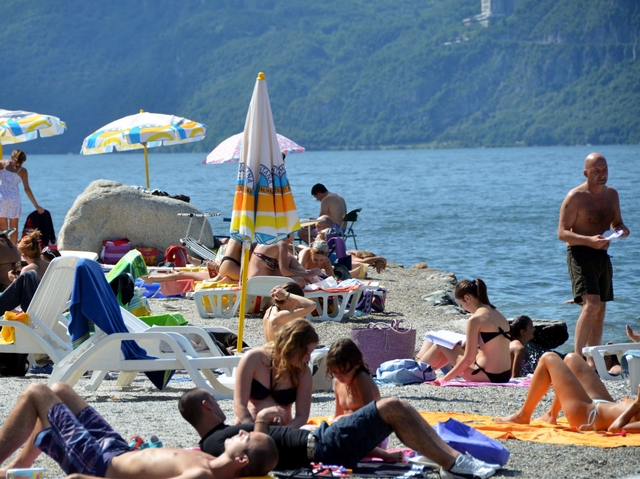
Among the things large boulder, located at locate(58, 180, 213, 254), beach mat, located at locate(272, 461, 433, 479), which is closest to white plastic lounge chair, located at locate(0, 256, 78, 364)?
beach mat, located at locate(272, 461, 433, 479)

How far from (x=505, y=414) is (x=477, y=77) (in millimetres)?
145450

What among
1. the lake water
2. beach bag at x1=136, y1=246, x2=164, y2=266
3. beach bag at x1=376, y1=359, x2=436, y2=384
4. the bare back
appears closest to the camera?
beach bag at x1=376, y1=359, x2=436, y2=384

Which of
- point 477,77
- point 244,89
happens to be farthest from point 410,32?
point 244,89

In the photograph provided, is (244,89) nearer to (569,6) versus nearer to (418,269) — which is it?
(569,6)

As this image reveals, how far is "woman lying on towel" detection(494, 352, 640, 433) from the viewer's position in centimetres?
487

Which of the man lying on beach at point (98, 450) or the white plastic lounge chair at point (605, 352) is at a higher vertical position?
the man lying on beach at point (98, 450)

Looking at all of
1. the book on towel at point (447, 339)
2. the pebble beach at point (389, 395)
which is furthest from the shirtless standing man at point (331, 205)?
the book on towel at point (447, 339)

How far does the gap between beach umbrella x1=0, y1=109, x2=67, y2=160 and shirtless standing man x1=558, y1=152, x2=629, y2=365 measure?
8.04 meters

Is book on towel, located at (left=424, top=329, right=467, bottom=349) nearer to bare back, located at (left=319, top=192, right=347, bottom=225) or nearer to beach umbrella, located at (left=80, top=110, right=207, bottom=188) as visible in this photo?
bare back, located at (left=319, top=192, right=347, bottom=225)

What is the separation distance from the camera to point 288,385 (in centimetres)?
460

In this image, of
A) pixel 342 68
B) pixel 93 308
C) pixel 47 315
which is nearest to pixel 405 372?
pixel 93 308

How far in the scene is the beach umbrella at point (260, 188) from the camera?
6.62 m

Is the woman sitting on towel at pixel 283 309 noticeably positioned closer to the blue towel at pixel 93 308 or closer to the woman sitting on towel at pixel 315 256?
the blue towel at pixel 93 308

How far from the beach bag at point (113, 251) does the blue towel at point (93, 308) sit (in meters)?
8.32
